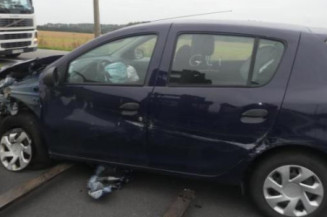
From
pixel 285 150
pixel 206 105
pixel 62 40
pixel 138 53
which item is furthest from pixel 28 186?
pixel 62 40

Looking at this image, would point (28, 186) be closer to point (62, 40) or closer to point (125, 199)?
point (125, 199)

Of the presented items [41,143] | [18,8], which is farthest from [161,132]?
[18,8]

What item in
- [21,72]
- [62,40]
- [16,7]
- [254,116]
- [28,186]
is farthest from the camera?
[62,40]

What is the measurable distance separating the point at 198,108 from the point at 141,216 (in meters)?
1.01

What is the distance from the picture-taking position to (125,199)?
3.91 metres

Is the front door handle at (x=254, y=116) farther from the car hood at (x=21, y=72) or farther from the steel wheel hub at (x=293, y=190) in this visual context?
the car hood at (x=21, y=72)

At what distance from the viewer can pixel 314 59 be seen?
3.40 m

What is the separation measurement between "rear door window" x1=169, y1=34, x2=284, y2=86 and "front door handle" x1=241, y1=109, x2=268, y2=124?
22 centimetres

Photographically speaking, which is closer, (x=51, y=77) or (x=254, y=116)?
(x=254, y=116)

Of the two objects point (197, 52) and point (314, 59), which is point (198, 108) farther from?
point (314, 59)

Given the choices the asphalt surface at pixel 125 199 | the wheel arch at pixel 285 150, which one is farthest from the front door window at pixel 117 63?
the wheel arch at pixel 285 150

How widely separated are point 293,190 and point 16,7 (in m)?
11.7

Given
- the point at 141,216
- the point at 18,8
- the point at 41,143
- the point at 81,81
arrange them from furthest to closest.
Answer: the point at 18,8 < the point at 41,143 < the point at 81,81 < the point at 141,216

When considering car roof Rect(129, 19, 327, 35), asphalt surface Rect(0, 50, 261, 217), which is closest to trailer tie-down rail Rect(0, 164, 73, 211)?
asphalt surface Rect(0, 50, 261, 217)
